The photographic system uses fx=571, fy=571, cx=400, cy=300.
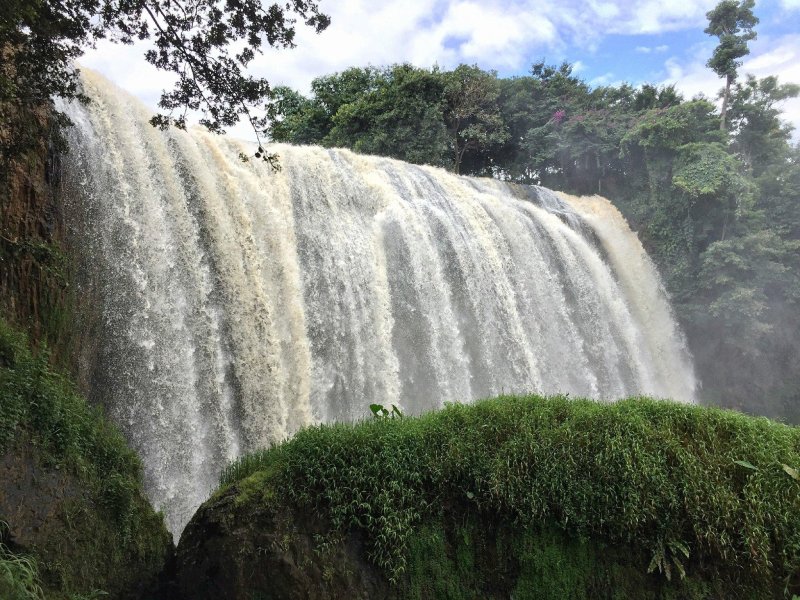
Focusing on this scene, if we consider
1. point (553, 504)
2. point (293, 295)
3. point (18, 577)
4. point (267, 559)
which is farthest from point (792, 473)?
point (293, 295)

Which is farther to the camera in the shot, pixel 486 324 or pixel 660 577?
pixel 486 324

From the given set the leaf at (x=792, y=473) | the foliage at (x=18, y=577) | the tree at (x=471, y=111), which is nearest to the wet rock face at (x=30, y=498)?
the foliage at (x=18, y=577)

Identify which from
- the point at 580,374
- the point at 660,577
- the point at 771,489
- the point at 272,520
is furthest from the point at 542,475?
the point at 580,374

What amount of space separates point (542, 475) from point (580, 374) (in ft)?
28.6

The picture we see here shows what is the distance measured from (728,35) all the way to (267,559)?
25.1m

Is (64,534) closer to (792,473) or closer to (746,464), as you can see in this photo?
(746,464)

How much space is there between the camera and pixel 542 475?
449 centimetres

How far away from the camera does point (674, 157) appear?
19344mm

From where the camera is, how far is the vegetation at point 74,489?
4145 mm

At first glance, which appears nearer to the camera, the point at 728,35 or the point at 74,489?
Result: the point at 74,489

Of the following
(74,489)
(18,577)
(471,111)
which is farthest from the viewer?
(471,111)

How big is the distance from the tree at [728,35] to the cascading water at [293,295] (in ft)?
41.3

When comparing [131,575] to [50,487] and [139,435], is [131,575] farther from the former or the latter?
[139,435]

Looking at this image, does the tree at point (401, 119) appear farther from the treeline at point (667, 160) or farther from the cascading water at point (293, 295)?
the cascading water at point (293, 295)
